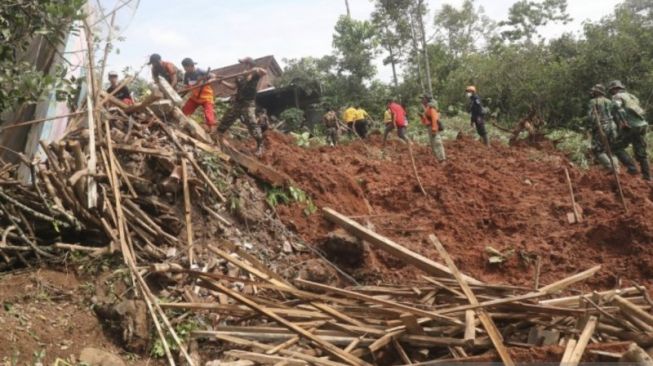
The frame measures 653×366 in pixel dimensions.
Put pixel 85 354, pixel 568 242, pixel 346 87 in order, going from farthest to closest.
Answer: pixel 346 87 < pixel 568 242 < pixel 85 354

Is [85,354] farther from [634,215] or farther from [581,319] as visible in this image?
[634,215]

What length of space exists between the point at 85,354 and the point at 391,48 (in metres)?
25.1

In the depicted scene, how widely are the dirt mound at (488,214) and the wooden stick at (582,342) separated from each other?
240 centimetres

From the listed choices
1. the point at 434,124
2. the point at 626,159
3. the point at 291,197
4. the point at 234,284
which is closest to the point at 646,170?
the point at 626,159

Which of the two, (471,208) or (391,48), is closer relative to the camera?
(471,208)

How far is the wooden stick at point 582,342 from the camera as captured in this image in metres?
3.25

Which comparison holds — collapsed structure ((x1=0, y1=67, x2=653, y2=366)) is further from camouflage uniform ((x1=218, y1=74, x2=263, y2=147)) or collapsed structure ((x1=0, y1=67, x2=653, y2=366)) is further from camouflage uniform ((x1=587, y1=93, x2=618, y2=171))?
camouflage uniform ((x1=587, y1=93, x2=618, y2=171))

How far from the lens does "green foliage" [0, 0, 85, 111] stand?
4070 mm

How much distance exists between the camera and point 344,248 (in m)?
6.05

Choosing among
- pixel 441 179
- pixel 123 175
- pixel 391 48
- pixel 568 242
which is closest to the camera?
pixel 123 175

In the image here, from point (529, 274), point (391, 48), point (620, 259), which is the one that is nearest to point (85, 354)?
point (529, 274)

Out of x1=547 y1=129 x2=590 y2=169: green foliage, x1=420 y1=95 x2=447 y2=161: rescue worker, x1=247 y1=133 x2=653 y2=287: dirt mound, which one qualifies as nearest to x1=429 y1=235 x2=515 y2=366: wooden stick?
x1=247 y1=133 x2=653 y2=287: dirt mound

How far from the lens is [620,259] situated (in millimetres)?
6270

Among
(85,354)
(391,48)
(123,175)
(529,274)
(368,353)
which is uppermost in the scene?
(391,48)
